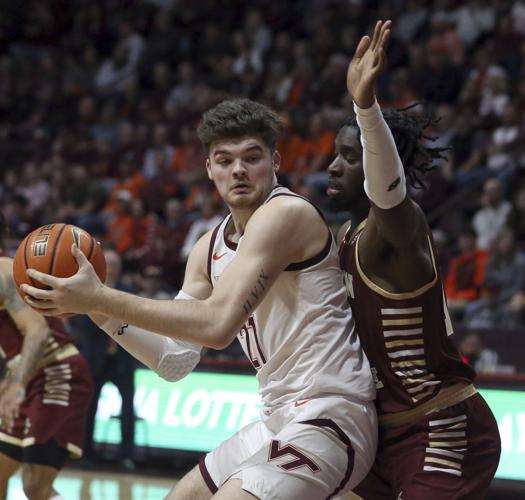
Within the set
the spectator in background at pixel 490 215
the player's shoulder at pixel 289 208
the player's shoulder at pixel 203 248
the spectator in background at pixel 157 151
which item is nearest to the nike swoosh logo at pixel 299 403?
the player's shoulder at pixel 289 208

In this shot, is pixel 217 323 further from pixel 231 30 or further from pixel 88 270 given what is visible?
pixel 231 30

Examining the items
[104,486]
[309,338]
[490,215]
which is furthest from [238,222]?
[490,215]

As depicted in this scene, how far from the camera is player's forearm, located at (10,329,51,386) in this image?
552 centimetres

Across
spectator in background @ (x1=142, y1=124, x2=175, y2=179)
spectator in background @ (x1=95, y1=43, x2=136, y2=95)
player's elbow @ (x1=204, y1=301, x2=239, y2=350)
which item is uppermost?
spectator in background @ (x1=95, y1=43, x2=136, y2=95)

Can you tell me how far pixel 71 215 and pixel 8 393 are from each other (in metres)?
8.62

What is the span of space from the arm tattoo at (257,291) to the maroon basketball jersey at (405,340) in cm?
41

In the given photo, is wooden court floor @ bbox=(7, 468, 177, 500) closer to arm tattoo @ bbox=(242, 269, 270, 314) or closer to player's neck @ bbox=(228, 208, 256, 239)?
player's neck @ bbox=(228, 208, 256, 239)

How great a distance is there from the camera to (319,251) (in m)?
3.62

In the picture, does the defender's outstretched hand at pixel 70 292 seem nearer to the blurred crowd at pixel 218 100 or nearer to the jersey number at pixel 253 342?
the jersey number at pixel 253 342

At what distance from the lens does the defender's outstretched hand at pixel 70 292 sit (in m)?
3.01

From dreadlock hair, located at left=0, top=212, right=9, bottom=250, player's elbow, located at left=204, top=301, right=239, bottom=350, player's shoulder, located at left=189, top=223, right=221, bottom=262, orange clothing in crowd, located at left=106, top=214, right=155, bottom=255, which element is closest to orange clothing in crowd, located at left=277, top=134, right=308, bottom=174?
orange clothing in crowd, located at left=106, top=214, right=155, bottom=255

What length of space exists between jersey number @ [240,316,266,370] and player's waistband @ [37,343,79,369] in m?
2.51

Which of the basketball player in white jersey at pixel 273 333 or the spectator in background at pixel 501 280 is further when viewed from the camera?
the spectator in background at pixel 501 280

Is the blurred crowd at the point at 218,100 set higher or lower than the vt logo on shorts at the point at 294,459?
higher
